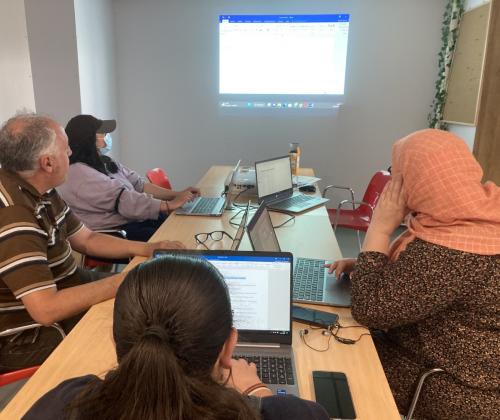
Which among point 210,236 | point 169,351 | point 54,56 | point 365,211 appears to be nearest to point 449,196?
point 169,351

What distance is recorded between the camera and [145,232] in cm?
262

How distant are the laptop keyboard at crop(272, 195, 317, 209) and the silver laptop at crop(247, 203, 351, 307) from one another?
2.76ft

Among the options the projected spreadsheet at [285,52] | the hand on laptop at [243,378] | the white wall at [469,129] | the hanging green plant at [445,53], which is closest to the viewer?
the hand on laptop at [243,378]

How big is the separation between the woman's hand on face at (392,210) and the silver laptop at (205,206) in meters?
1.11

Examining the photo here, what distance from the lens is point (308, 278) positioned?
4.86ft

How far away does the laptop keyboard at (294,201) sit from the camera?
2447mm

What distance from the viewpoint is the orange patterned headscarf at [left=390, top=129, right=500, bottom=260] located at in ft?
A: 3.48

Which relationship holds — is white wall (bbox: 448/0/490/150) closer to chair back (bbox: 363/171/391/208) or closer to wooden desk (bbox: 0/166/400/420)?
chair back (bbox: 363/171/391/208)

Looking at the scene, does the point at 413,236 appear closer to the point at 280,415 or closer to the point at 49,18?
the point at 280,415

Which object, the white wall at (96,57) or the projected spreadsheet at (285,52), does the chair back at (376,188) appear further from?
→ the white wall at (96,57)

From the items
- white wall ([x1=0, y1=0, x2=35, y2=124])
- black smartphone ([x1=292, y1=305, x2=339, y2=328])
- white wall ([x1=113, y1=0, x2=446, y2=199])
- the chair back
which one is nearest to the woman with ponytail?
black smartphone ([x1=292, y1=305, x2=339, y2=328])

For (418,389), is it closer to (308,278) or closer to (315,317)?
(315,317)

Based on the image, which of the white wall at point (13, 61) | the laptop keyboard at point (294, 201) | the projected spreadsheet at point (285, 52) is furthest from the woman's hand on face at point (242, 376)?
the projected spreadsheet at point (285, 52)

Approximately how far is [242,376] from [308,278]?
67 cm
